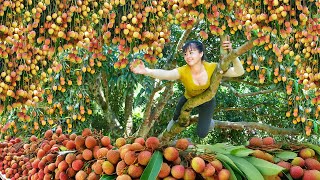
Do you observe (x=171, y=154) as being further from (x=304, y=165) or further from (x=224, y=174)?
(x=304, y=165)

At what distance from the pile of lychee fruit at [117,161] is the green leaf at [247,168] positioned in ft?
0.21

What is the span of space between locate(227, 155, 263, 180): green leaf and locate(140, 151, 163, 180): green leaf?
233mm

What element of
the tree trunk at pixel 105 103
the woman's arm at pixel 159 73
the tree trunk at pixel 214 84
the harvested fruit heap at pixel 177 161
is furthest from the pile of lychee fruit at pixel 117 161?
the tree trunk at pixel 105 103

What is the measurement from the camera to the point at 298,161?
47.3 inches

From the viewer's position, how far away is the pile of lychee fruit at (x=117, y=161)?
109cm

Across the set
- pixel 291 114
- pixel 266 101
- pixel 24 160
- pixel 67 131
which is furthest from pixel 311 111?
pixel 24 160

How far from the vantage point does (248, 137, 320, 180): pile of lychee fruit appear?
1153mm

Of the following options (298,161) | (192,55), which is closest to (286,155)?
(298,161)

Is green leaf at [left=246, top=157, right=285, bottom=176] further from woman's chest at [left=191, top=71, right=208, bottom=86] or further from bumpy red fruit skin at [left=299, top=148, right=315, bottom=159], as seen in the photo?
woman's chest at [left=191, top=71, right=208, bottom=86]

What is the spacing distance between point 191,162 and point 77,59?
114 centimetres

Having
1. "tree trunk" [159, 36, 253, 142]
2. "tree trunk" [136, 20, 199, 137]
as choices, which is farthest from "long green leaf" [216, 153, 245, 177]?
"tree trunk" [136, 20, 199, 137]

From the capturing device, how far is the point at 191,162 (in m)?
1.12

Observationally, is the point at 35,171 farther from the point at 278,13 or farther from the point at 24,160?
the point at 278,13

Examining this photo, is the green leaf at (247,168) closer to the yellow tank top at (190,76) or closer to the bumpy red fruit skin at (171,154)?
the bumpy red fruit skin at (171,154)
